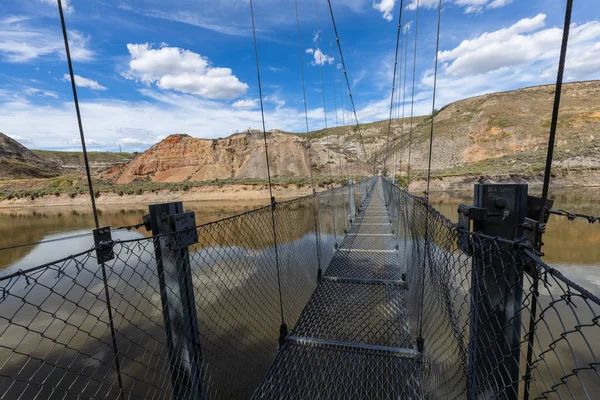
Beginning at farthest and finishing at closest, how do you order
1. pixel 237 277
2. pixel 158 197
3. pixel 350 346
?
pixel 158 197 → pixel 237 277 → pixel 350 346

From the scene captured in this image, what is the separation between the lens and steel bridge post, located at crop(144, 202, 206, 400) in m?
1.34

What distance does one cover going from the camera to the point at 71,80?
136cm

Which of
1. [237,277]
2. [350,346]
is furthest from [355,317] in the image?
[237,277]

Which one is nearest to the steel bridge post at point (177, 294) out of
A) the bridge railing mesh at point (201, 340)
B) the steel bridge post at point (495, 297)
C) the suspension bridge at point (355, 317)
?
the suspension bridge at point (355, 317)

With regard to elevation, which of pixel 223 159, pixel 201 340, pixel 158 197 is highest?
pixel 223 159

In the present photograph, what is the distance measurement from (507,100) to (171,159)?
49358 mm

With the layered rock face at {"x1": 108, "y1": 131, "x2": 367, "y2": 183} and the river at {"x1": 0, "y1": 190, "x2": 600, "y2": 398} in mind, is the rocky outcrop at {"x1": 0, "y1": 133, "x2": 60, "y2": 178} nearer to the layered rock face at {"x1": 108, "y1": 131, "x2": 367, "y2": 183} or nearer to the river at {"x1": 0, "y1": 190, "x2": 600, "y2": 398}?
the layered rock face at {"x1": 108, "y1": 131, "x2": 367, "y2": 183}

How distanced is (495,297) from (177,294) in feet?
4.46

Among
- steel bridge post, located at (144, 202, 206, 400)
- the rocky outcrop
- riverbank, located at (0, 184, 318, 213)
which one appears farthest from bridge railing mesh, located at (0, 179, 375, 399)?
the rocky outcrop

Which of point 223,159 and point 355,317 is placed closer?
point 355,317

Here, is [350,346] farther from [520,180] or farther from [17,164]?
[17,164]

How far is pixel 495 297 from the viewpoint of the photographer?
1107 mm

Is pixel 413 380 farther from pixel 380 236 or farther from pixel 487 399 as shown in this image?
pixel 380 236

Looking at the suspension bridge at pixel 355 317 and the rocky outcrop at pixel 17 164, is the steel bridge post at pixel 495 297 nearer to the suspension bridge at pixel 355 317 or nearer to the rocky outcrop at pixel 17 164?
the suspension bridge at pixel 355 317
